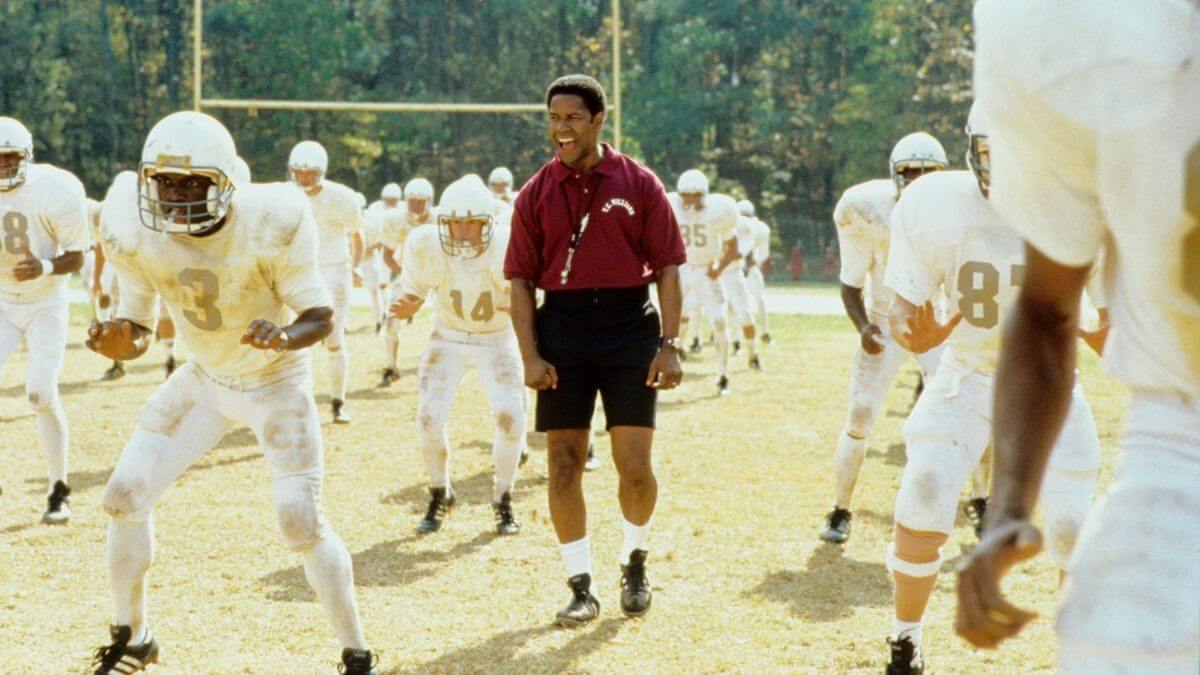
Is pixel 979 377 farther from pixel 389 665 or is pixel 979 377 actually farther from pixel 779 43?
pixel 779 43

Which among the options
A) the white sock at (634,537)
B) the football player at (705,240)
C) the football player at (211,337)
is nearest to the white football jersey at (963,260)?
the white sock at (634,537)

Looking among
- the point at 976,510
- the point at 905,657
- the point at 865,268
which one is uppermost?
the point at 865,268

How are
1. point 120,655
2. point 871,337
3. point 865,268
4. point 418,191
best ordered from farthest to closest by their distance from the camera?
point 418,191, point 865,268, point 871,337, point 120,655

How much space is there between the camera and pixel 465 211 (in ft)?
26.6

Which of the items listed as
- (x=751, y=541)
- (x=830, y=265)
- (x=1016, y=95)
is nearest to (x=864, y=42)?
(x=830, y=265)

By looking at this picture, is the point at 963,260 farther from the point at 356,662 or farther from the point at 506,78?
the point at 506,78

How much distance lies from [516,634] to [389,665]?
2.02 ft

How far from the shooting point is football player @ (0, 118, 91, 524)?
750 cm

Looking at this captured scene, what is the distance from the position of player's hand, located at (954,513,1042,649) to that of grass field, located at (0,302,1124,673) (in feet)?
11.6

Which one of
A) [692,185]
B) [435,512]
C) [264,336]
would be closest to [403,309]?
[435,512]

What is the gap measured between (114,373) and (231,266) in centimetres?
1009

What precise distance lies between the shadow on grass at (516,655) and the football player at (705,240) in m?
8.67

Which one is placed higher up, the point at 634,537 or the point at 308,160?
the point at 308,160

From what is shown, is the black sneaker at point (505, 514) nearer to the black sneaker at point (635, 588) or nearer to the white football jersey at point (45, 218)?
the black sneaker at point (635, 588)
